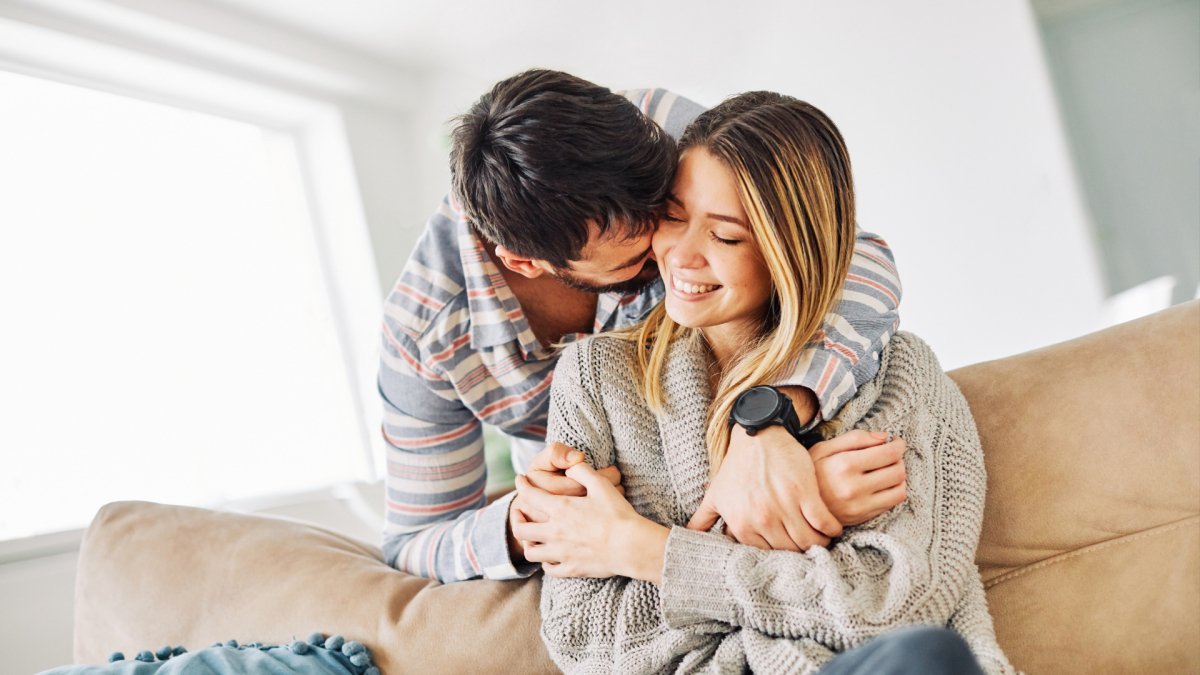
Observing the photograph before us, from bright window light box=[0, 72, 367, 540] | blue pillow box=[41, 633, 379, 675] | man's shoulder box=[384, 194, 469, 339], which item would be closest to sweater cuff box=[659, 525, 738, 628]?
blue pillow box=[41, 633, 379, 675]

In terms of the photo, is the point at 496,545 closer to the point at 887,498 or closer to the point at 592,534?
the point at 592,534

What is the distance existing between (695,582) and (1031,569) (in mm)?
492

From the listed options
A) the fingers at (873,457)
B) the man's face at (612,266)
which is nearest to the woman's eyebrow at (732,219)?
the man's face at (612,266)

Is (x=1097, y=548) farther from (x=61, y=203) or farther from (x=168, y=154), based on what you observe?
(x=168, y=154)

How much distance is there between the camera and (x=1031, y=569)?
4.03ft

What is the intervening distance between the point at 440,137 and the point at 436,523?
282cm

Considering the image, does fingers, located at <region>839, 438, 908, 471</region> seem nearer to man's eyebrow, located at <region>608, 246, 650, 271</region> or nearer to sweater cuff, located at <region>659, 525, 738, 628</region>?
sweater cuff, located at <region>659, 525, 738, 628</region>

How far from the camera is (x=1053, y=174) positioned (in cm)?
287

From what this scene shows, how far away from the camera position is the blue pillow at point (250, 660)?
121cm

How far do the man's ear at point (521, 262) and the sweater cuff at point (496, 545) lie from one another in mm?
332

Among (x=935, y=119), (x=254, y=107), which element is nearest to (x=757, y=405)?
(x=935, y=119)

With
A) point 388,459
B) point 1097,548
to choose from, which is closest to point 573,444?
point 388,459

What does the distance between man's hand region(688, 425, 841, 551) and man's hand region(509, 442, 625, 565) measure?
0.60ft

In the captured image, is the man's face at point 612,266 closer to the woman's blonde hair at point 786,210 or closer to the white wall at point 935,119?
the woman's blonde hair at point 786,210
